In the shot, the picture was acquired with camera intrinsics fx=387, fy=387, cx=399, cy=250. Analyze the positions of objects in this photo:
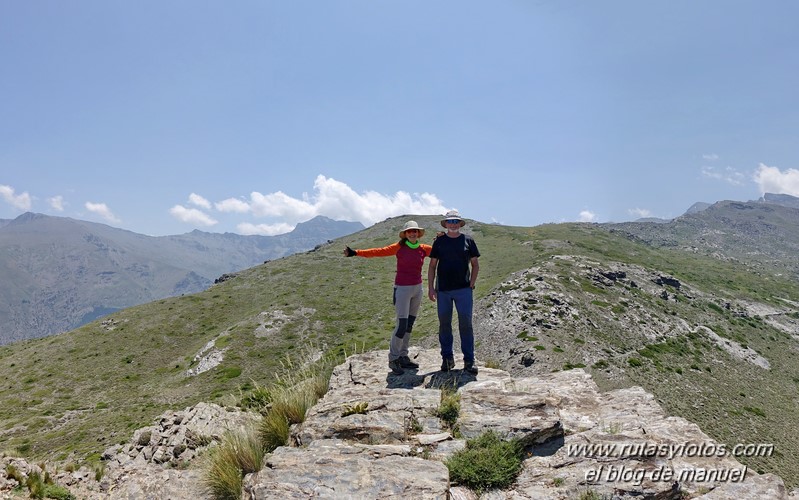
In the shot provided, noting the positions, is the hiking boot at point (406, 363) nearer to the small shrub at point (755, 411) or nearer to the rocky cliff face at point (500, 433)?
the rocky cliff face at point (500, 433)

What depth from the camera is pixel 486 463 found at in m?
7.54

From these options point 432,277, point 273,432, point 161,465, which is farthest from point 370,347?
point 273,432

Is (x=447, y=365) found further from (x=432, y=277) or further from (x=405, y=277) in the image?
(x=405, y=277)

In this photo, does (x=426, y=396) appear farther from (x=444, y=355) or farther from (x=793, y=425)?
(x=793, y=425)

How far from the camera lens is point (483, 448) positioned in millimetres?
7992

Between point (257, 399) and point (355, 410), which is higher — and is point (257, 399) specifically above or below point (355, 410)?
below

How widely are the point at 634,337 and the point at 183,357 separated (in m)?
61.9

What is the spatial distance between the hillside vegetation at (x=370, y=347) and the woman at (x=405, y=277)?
1561 centimetres

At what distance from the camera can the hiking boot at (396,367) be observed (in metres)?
12.3

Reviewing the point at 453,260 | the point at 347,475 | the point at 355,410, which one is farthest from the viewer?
the point at 453,260

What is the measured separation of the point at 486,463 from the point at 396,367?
17.0 ft

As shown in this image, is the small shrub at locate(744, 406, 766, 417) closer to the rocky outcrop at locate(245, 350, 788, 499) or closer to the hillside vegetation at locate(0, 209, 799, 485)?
the hillside vegetation at locate(0, 209, 799, 485)

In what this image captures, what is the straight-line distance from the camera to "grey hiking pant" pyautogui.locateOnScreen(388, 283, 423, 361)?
476 inches

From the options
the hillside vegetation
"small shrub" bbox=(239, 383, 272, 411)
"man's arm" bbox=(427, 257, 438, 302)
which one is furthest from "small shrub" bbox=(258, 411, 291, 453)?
the hillside vegetation
